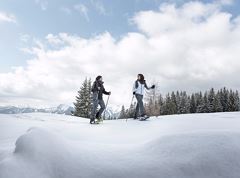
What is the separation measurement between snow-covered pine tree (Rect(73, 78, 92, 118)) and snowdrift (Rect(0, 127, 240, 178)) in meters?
41.5

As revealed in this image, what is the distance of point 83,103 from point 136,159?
140 feet

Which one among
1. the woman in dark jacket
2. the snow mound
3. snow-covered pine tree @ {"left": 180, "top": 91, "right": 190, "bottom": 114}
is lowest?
the snow mound

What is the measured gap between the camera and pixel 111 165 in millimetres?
4121

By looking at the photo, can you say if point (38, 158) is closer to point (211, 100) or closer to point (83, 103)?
point (83, 103)

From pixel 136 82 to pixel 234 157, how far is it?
32.2ft

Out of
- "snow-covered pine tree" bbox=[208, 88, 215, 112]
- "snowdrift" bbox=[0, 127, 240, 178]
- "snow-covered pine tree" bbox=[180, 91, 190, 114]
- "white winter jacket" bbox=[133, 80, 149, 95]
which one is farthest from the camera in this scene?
"snow-covered pine tree" bbox=[180, 91, 190, 114]

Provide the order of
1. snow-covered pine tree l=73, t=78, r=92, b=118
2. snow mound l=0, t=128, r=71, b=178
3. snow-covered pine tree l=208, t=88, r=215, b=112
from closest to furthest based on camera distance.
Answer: snow mound l=0, t=128, r=71, b=178 → snow-covered pine tree l=73, t=78, r=92, b=118 → snow-covered pine tree l=208, t=88, r=215, b=112

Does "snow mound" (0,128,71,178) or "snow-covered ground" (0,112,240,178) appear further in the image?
"snow mound" (0,128,71,178)

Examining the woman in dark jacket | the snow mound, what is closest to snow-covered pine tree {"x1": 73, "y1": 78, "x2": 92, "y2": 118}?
the woman in dark jacket

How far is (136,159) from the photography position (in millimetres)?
4223

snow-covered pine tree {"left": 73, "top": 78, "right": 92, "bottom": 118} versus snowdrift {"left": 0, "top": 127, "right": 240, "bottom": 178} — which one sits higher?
snow-covered pine tree {"left": 73, "top": 78, "right": 92, "bottom": 118}

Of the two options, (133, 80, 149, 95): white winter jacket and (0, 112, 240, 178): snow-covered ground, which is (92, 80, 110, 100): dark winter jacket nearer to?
(133, 80, 149, 95): white winter jacket

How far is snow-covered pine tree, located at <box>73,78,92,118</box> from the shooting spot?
4600 centimetres

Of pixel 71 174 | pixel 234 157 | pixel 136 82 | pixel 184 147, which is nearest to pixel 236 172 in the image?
pixel 234 157
